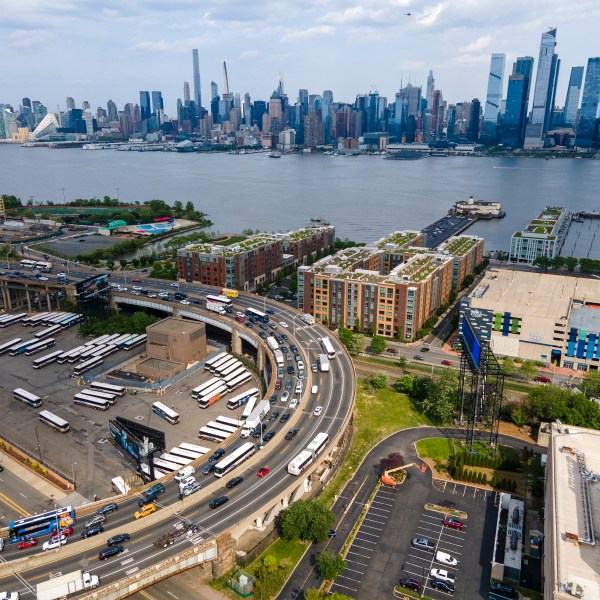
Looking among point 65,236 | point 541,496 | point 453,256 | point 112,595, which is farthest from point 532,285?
point 65,236

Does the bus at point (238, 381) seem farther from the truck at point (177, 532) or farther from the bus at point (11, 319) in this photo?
the bus at point (11, 319)

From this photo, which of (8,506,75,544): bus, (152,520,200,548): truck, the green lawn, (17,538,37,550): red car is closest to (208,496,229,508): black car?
(152,520,200,548): truck

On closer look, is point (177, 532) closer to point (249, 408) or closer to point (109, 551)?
point (109, 551)

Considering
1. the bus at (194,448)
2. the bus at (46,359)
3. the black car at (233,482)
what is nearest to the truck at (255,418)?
the bus at (194,448)

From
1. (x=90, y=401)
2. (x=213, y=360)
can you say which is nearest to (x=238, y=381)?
(x=213, y=360)

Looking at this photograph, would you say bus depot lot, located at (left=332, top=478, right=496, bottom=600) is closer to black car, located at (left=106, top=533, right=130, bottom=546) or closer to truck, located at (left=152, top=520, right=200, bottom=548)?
truck, located at (left=152, top=520, right=200, bottom=548)
